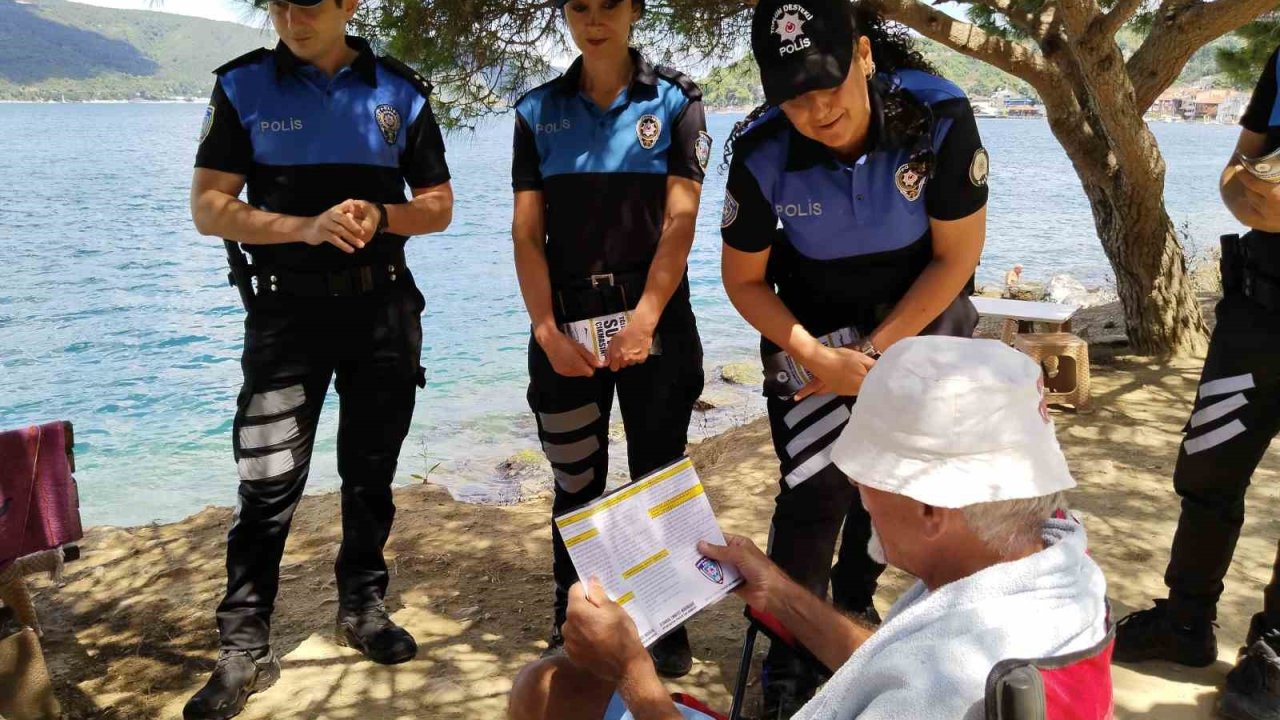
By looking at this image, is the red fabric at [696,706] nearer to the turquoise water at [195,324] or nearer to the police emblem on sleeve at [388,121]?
the police emblem on sleeve at [388,121]

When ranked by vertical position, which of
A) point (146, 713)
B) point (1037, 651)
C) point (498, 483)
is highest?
point (1037, 651)

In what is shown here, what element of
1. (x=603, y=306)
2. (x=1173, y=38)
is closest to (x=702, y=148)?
(x=603, y=306)

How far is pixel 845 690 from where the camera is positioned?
4.13 feet

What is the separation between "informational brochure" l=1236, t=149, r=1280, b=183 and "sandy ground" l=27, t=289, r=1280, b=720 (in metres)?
1.50

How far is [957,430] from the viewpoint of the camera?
4.46ft

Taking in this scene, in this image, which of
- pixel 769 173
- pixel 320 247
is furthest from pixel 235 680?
pixel 769 173

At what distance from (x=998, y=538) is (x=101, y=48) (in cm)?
12759

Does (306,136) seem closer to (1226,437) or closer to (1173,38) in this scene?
(1226,437)

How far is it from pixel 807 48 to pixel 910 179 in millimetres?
440

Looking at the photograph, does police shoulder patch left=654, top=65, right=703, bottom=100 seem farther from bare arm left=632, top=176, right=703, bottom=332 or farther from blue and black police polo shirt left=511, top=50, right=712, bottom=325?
bare arm left=632, top=176, right=703, bottom=332

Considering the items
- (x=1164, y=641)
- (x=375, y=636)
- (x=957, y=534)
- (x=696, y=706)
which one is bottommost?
(x=375, y=636)

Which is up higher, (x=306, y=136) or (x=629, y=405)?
(x=306, y=136)

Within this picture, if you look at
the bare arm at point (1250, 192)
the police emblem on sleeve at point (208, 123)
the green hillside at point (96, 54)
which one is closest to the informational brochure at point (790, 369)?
the bare arm at point (1250, 192)

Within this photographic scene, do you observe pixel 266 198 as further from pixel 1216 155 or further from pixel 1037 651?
Result: pixel 1216 155
